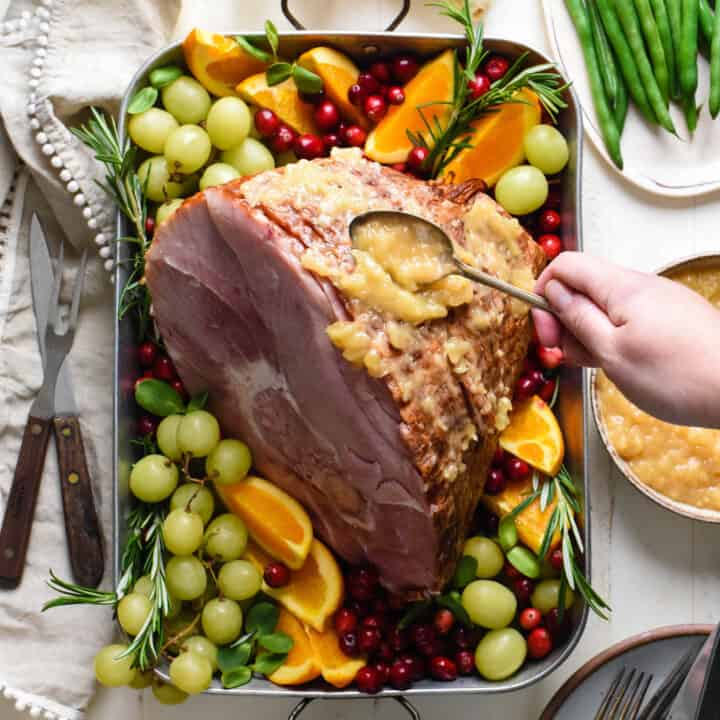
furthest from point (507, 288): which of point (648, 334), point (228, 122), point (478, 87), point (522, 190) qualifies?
point (228, 122)

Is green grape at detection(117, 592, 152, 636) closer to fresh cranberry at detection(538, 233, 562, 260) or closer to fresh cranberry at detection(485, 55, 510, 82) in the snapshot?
fresh cranberry at detection(538, 233, 562, 260)

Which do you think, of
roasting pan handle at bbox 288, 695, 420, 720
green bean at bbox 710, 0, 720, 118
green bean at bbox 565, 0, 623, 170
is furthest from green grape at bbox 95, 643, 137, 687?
green bean at bbox 710, 0, 720, 118

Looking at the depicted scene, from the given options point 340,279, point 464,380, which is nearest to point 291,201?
point 340,279

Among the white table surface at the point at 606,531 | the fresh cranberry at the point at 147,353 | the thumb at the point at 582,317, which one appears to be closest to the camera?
the thumb at the point at 582,317

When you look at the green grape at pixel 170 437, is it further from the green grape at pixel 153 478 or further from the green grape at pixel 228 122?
the green grape at pixel 228 122

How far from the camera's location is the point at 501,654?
200 centimetres

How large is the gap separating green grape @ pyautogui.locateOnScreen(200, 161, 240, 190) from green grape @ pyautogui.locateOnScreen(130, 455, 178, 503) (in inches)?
20.6

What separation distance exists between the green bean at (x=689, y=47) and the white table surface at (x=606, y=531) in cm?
24

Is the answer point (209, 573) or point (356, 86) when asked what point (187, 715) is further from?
point (356, 86)

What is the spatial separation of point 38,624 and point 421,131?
1.25 metres

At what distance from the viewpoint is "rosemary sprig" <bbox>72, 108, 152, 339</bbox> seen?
→ 2.00 m

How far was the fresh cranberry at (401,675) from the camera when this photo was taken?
1995mm

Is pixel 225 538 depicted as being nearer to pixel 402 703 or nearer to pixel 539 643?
A: pixel 402 703

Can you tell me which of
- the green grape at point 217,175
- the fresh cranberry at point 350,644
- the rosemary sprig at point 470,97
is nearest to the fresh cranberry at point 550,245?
the rosemary sprig at point 470,97
